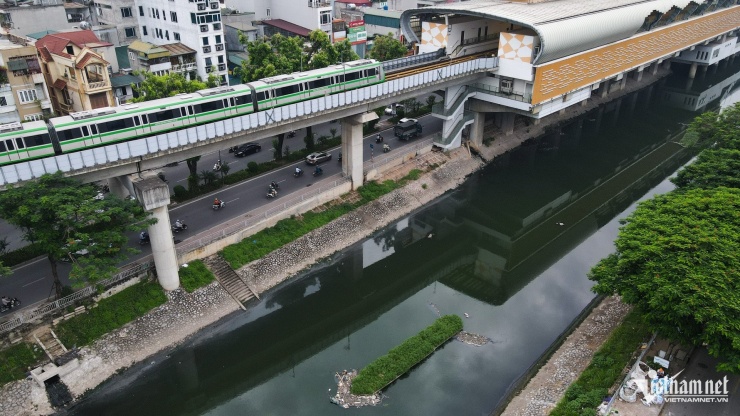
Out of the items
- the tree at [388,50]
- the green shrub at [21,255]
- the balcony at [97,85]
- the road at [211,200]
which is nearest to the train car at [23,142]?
the green shrub at [21,255]

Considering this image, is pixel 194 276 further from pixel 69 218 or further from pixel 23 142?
pixel 23 142

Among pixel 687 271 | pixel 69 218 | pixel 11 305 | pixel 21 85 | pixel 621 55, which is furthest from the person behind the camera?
pixel 621 55

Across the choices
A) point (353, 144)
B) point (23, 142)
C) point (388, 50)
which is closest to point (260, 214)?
point (353, 144)

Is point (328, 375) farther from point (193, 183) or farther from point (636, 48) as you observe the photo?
point (636, 48)

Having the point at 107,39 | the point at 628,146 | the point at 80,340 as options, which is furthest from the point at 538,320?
the point at 107,39

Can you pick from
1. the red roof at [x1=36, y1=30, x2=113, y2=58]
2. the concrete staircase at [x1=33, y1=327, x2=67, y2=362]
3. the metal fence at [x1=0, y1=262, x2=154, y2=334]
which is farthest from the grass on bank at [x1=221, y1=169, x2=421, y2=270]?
the red roof at [x1=36, y1=30, x2=113, y2=58]

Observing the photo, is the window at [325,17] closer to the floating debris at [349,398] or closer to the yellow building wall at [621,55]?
the yellow building wall at [621,55]
